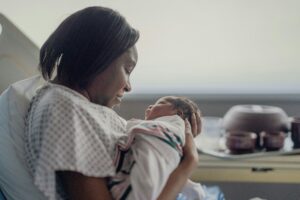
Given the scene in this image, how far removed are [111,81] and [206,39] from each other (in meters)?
1.01

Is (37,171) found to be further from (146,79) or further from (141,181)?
(146,79)

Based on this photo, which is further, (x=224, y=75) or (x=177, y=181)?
(x=224, y=75)

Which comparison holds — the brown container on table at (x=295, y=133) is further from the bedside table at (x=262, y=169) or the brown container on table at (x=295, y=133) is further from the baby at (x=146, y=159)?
the baby at (x=146, y=159)

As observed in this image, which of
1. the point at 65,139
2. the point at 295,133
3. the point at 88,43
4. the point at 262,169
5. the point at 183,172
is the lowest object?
the point at 262,169

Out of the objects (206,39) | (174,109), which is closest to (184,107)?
(174,109)

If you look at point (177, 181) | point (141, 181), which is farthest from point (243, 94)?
point (141, 181)

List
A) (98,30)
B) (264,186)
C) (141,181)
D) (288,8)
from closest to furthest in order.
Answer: (141,181), (98,30), (288,8), (264,186)

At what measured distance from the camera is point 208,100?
218 centimetres

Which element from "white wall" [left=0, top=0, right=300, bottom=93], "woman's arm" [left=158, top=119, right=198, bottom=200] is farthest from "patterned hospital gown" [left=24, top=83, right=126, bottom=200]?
"white wall" [left=0, top=0, right=300, bottom=93]

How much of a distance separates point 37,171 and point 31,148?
0.09 meters

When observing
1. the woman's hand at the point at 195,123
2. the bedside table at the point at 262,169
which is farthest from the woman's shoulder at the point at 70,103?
the bedside table at the point at 262,169

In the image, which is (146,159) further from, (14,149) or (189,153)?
(14,149)

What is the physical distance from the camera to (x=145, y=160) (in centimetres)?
104

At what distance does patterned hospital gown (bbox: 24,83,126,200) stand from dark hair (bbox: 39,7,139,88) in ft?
0.17
